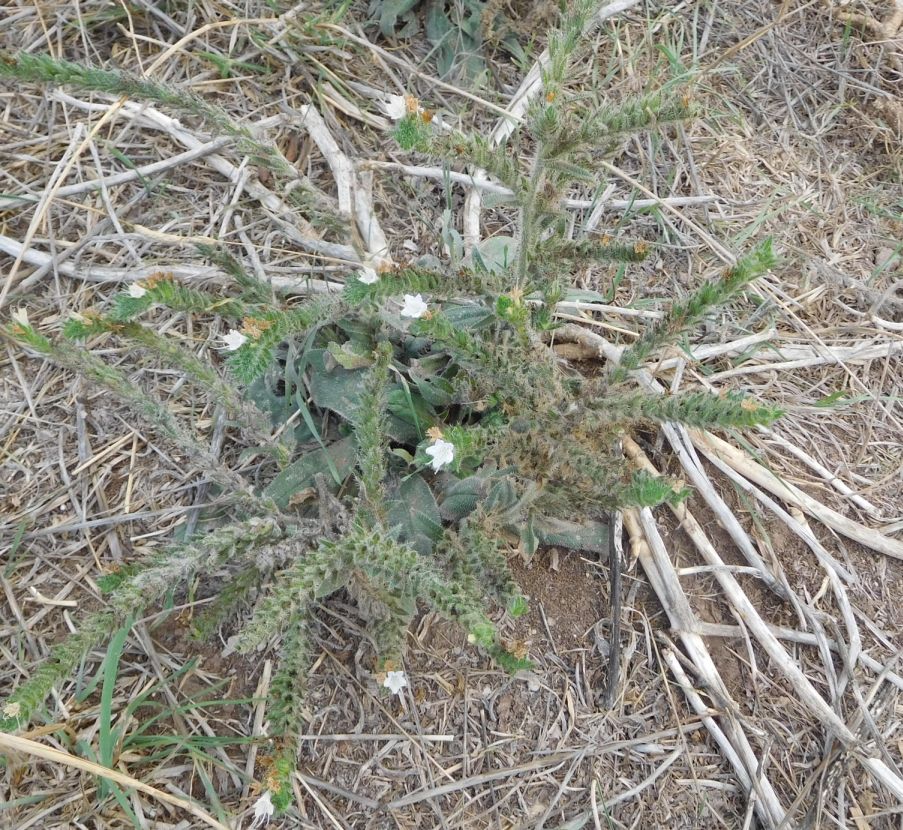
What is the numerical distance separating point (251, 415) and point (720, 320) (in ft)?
7.32

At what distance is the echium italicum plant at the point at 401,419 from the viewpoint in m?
2.07

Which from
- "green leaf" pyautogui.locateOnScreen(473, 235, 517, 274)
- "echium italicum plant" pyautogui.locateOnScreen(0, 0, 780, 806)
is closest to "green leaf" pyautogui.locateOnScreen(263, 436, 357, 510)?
"echium italicum plant" pyautogui.locateOnScreen(0, 0, 780, 806)

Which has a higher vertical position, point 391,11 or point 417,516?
point 391,11

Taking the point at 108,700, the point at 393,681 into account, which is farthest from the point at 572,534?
the point at 108,700

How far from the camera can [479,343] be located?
2320 mm

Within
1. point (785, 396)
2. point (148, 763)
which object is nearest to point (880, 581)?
point (785, 396)

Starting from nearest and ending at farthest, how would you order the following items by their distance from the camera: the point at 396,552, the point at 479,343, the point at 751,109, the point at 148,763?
the point at 396,552
the point at 479,343
the point at 148,763
the point at 751,109

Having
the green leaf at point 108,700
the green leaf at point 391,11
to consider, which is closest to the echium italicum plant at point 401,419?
the green leaf at point 108,700

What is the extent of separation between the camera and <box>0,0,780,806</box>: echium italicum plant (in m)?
2.07

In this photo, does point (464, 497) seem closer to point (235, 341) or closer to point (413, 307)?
point (413, 307)

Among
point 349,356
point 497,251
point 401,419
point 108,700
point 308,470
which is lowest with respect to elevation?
point 108,700

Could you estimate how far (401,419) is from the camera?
297cm

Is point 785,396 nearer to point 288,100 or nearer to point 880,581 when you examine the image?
point 880,581

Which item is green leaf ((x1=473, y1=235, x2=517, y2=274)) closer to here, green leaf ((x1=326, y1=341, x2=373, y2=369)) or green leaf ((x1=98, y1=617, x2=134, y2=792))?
green leaf ((x1=326, y1=341, x2=373, y2=369))
